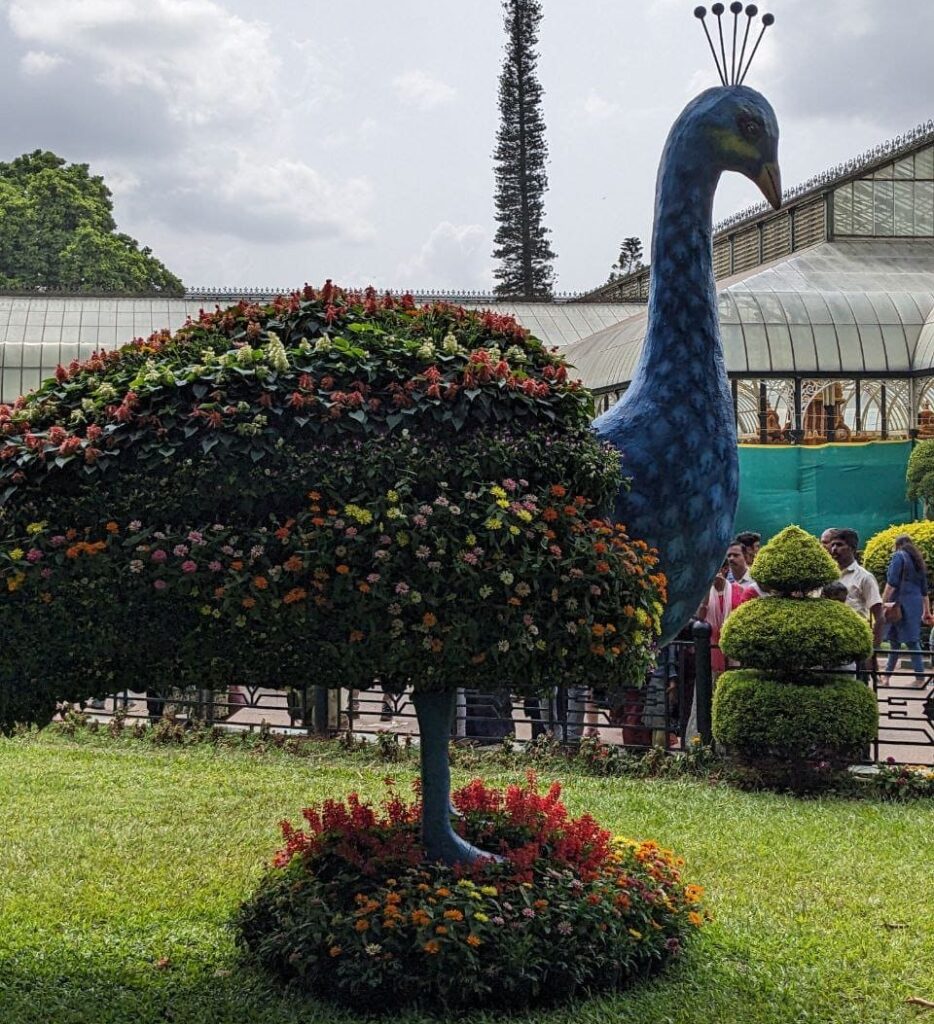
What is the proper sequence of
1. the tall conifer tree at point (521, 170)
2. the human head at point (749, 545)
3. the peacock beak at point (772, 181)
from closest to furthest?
the peacock beak at point (772, 181) < the human head at point (749, 545) < the tall conifer tree at point (521, 170)

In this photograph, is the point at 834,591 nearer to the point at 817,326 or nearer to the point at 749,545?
the point at 749,545

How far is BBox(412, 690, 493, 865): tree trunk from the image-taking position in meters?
4.91

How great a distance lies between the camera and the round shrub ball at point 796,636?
850 centimetres

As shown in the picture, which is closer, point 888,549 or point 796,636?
point 796,636

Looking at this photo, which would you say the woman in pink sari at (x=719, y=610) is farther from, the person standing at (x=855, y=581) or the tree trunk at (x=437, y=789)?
the tree trunk at (x=437, y=789)

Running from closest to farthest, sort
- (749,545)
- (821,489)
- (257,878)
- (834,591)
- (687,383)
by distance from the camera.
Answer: (687,383), (257,878), (834,591), (749,545), (821,489)

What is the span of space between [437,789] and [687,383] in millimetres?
1845

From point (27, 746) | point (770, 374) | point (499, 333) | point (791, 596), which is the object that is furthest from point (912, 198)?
point (499, 333)

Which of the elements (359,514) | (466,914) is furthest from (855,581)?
(359,514)

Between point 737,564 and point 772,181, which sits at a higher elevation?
point 772,181

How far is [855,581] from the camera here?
410 inches

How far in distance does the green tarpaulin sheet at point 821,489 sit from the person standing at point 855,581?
9012mm

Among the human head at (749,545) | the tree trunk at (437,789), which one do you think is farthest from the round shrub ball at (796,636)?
the tree trunk at (437,789)

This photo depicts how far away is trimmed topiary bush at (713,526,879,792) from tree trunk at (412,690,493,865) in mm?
3824
